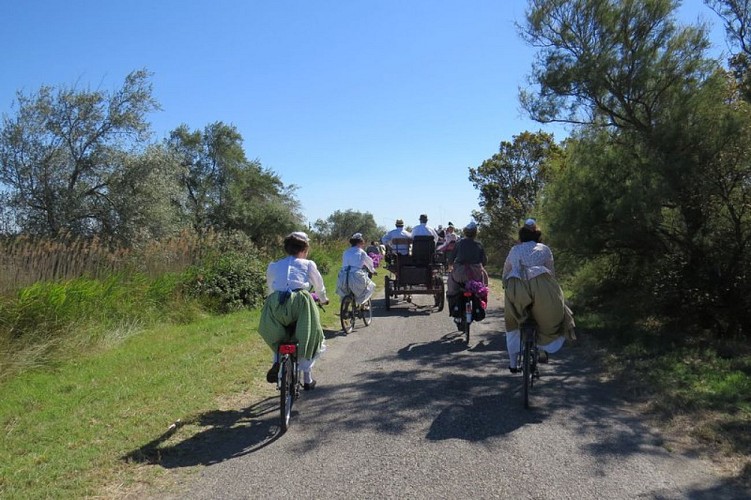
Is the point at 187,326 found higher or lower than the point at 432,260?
lower

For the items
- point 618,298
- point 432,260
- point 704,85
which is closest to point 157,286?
point 432,260

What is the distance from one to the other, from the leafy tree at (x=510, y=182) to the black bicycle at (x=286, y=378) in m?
23.9

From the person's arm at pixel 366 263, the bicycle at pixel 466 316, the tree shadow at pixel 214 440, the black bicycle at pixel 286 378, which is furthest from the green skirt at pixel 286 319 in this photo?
the person's arm at pixel 366 263

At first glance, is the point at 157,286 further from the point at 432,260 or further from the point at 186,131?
the point at 186,131

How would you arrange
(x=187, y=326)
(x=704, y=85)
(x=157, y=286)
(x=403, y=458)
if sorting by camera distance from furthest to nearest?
(x=157, y=286), (x=187, y=326), (x=704, y=85), (x=403, y=458)

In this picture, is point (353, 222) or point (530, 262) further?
point (353, 222)

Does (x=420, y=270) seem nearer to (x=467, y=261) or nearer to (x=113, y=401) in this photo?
(x=467, y=261)

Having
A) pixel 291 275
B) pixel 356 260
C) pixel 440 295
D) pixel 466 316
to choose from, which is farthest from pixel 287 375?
pixel 440 295

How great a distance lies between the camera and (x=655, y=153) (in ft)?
34.1

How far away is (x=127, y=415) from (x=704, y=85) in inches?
427

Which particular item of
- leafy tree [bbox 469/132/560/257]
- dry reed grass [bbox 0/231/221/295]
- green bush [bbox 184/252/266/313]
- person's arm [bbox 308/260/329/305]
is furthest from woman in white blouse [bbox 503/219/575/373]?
leafy tree [bbox 469/132/560/257]

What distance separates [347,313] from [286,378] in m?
5.44

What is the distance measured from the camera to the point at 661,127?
408 inches

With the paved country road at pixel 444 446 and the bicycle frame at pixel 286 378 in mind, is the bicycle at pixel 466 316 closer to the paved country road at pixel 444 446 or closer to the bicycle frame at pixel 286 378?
the paved country road at pixel 444 446
